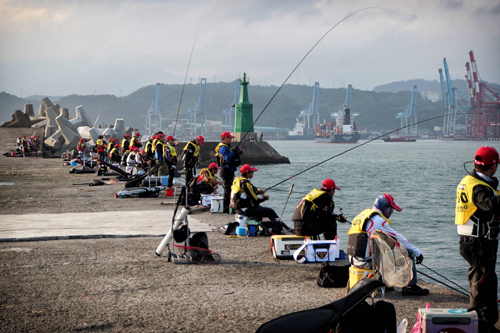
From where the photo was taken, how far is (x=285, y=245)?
8906 millimetres

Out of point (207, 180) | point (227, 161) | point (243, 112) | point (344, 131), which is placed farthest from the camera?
point (344, 131)

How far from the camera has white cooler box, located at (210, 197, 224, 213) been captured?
46.5 feet

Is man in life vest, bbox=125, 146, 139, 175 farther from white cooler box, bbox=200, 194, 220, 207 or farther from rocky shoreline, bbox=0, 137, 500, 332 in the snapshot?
rocky shoreline, bbox=0, 137, 500, 332

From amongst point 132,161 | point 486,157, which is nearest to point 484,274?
point 486,157

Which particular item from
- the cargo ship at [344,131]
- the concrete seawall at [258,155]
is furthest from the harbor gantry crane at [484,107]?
the concrete seawall at [258,155]

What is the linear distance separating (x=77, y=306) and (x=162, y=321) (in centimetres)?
115

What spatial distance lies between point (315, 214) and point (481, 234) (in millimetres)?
3614

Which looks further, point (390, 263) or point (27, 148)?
point (27, 148)

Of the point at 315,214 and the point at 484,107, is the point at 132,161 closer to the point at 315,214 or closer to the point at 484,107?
the point at 315,214

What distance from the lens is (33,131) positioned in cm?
6025

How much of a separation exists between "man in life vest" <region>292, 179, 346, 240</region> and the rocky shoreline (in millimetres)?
620

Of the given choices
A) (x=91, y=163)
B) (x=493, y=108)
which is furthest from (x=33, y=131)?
(x=493, y=108)

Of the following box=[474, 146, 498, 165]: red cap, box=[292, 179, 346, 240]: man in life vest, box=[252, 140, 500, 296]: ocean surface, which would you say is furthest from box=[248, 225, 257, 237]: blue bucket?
box=[474, 146, 498, 165]: red cap

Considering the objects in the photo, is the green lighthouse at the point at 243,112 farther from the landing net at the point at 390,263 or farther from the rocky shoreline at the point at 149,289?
the landing net at the point at 390,263
